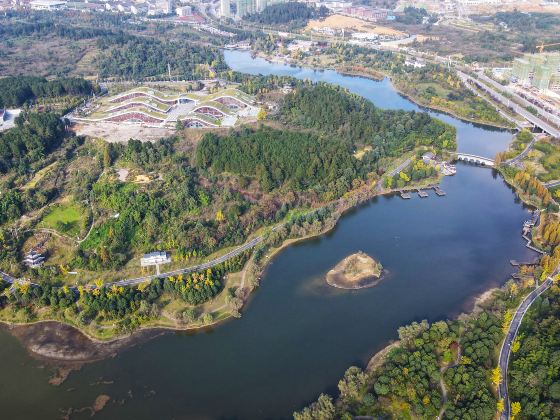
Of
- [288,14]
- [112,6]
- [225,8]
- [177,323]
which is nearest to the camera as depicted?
[177,323]

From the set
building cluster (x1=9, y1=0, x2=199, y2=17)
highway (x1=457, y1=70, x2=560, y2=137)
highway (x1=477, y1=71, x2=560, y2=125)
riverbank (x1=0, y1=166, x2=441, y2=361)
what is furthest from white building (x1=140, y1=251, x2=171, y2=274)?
building cluster (x1=9, y1=0, x2=199, y2=17)

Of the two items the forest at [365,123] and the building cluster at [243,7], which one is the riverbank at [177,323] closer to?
the forest at [365,123]

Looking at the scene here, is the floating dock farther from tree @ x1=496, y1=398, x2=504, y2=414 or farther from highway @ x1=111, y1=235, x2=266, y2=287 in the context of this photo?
tree @ x1=496, y1=398, x2=504, y2=414

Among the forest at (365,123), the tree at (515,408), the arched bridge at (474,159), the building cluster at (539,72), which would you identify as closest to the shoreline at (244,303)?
the forest at (365,123)

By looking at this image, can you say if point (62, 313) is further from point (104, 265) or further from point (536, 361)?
point (536, 361)

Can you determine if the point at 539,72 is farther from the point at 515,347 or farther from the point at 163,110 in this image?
the point at 515,347

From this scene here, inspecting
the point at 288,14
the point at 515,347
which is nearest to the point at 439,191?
the point at 515,347

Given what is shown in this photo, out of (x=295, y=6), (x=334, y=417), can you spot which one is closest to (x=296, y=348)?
(x=334, y=417)
